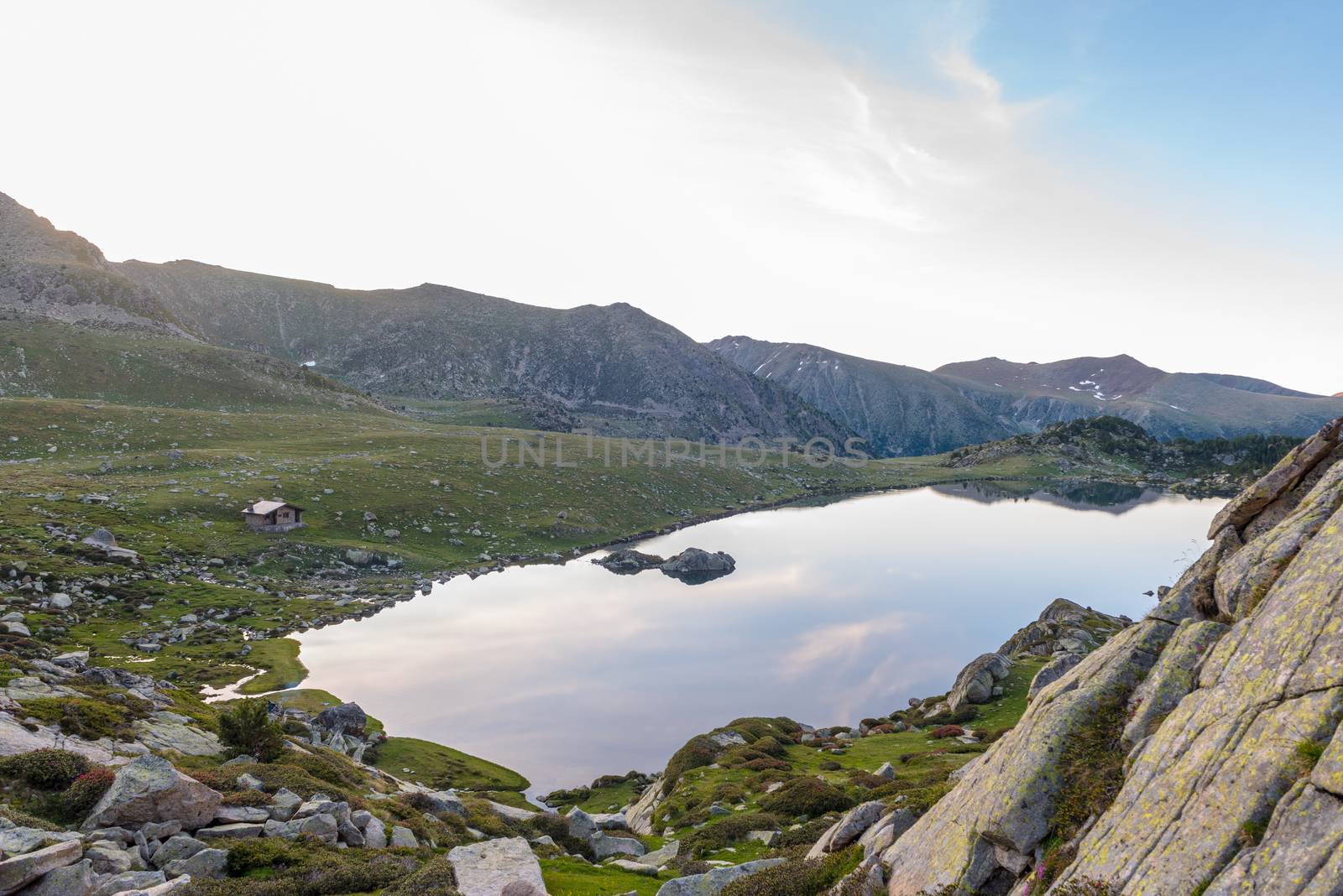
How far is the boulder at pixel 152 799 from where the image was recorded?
17547mm

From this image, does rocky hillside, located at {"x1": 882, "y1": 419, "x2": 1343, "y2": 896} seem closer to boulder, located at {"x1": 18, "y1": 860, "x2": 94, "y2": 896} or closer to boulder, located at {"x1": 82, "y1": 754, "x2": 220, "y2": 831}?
boulder, located at {"x1": 18, "y1": 860, "x2": 94, "y2": 896}

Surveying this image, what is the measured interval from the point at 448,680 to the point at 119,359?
145 meters

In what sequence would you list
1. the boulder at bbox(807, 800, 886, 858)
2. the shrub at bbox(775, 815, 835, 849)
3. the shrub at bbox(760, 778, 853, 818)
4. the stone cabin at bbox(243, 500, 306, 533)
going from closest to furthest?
the boulder at bbox(807, 800, 886, 858) → the shrub at bbox(775, 815, 835, 849) → the shrub at bbox(760, 778, 853, 818) → the stone cabin at bbox(243, 500, 306, 533)

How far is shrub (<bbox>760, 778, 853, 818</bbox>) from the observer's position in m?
28.4

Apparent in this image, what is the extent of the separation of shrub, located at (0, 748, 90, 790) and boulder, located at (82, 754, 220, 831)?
1.63 m

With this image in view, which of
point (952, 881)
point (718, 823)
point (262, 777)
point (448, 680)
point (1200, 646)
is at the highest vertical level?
point (1200, 646)

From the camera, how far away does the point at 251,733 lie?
26609 mm

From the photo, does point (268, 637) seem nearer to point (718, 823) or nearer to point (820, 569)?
point (718, 823)

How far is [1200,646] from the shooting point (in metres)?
13.1

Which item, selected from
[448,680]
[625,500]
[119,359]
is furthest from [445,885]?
[119,359]

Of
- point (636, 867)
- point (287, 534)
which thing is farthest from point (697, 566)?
point (636, 867)

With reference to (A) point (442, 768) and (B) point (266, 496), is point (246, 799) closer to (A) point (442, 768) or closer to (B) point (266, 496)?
(A) point (442, 768)

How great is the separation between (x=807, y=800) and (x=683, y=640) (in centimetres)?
4299

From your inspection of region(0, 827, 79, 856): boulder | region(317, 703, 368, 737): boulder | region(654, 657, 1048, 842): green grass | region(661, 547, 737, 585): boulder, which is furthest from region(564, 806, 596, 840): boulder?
region(661, 547, 737, 585): boulder
